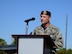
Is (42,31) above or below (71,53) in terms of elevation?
above

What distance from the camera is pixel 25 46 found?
377 centimetres

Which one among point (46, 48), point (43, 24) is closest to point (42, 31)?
point (43, 24)

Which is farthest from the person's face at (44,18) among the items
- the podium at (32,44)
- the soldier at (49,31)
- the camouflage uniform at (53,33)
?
the podium at (32,44)

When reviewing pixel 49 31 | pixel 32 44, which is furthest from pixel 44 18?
pixel 32 44

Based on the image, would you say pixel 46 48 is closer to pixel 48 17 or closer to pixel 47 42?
pixel 47 42

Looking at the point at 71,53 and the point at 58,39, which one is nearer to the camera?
the point at 58,39

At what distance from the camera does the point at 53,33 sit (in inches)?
165

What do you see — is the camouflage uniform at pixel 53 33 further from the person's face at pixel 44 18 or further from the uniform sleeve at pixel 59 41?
the person's face at pixel 44 18

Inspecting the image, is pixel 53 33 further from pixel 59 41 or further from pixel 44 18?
pixel 44 18

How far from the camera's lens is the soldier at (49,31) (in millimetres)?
4098

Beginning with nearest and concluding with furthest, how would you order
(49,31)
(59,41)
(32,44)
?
(32,44) < (59,41) < (49,31)

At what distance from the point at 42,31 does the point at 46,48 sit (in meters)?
0.40

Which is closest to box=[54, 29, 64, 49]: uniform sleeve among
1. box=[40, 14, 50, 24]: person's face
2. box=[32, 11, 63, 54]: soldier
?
box=[32, 11, 63, 54]: soldier

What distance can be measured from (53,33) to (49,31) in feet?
0.26
